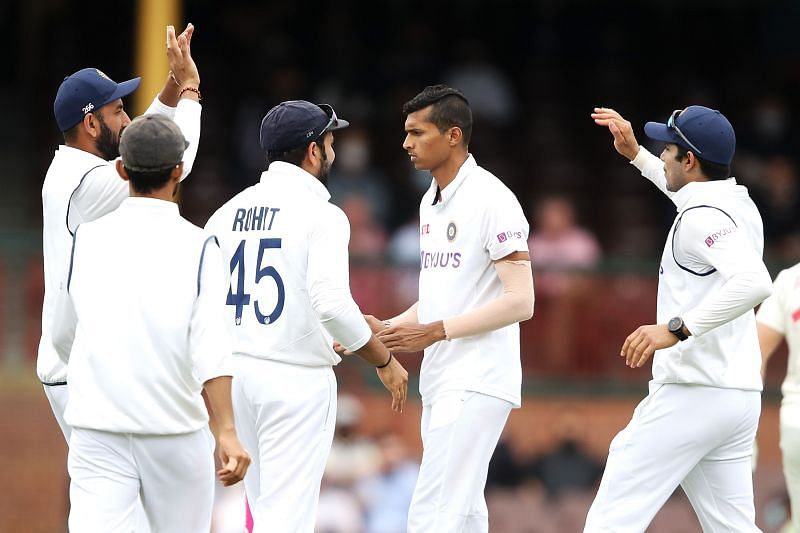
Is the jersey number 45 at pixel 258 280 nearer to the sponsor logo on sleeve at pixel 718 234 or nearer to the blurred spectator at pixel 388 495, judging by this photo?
the sponsor logo on sleeve at pixel 718 234

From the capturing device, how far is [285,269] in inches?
251

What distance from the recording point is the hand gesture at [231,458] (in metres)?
5.22

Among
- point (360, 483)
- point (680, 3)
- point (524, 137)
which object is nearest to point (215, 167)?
point (524, 137)

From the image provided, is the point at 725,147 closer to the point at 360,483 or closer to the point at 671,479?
the point at 671,479

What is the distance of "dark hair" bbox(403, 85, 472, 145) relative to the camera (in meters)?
6.78

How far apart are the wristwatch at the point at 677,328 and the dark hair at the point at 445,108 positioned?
54.5 inches

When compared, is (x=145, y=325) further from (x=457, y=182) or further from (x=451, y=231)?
(x=457, y=182)

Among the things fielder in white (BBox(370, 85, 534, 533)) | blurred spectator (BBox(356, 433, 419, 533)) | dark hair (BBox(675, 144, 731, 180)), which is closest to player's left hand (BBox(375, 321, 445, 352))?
fielder in white (BBox(370, 85, 534, 533))

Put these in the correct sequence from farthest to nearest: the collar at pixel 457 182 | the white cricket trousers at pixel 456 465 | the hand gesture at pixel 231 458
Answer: the collar at pixel 457 182, the white cricket trousers at pixel 456 465, the hand gesture at pixel 231 458

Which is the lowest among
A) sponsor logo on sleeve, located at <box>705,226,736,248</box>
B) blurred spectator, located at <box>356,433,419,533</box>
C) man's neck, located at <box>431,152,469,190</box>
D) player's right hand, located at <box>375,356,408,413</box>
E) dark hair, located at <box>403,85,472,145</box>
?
blurred spectator, located at <box>356,433,419,533</box>

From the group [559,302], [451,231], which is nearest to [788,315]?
[451,231]

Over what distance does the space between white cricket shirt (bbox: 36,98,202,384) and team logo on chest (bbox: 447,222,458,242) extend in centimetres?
127

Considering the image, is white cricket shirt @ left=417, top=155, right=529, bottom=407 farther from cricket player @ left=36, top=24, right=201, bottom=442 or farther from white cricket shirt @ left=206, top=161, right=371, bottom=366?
cricket player @ left=36, top=24, right=201, bottom=442

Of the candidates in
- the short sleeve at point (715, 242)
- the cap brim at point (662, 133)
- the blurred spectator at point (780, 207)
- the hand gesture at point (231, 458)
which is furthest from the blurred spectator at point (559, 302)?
the hand gesture at point (231, 458)
